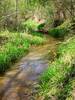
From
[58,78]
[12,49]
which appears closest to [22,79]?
[58,78]

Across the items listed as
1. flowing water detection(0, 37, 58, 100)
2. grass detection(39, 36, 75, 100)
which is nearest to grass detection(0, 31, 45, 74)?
flowing water detection(0, 37, 58, 100)

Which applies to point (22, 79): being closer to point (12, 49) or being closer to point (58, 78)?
point (58, 78)

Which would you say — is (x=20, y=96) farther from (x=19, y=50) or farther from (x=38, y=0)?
(x=38, y=0)

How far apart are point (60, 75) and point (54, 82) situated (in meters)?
0.33

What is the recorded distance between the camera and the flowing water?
8.17 meters

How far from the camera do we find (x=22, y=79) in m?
9.83

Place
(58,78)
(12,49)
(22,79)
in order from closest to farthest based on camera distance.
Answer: (58,78) < (22,79) < (12,49)

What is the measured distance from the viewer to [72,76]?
7.71m

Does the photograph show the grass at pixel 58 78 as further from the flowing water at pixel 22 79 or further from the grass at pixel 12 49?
the grass at pixel 12 49

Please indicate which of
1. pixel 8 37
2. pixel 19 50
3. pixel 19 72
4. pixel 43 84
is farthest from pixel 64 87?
→ pixel 8 37

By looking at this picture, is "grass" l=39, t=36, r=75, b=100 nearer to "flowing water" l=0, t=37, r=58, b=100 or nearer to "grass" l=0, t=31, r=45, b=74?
"flowing water" l=0, t=37, r=58, b=100

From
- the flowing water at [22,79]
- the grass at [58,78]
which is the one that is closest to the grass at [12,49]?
the flowing water at [22,79]

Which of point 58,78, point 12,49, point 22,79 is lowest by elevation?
point 22,79

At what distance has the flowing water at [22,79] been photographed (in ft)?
26.8
